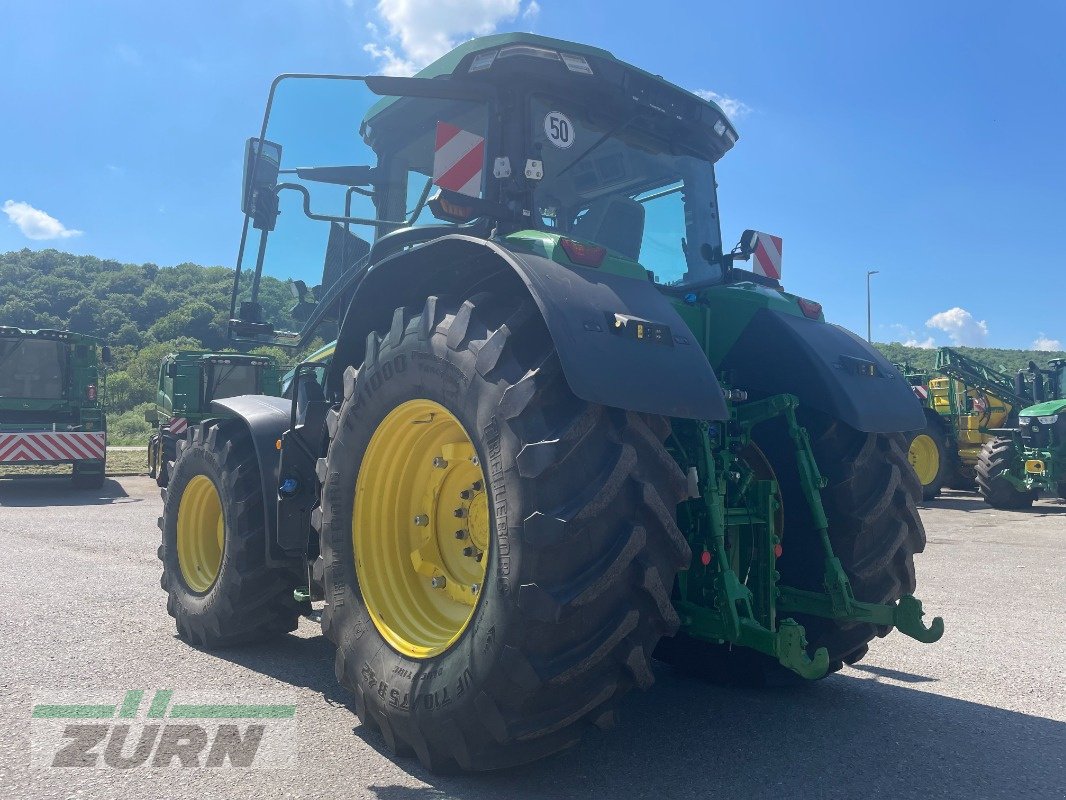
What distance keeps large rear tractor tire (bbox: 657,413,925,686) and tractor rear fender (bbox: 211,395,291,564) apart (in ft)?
7.09

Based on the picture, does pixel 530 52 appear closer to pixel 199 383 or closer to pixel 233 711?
pixel 233 711

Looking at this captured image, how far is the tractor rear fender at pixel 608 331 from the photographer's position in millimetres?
2416

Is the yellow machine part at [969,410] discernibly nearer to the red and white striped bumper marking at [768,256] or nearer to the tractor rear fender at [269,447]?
the red and white striped bumper marking at [768,256]

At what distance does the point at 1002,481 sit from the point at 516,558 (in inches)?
578

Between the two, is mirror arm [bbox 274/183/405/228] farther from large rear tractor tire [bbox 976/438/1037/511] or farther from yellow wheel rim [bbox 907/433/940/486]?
yellow wheel rim [bbox 907/433/940/486]

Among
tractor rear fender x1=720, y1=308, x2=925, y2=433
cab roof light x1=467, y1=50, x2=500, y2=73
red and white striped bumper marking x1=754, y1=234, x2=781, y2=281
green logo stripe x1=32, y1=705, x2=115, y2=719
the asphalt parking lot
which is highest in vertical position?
cab roof light x1=467, y1=50, x2=500, y2=73

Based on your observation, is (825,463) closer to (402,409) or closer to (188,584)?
(402,409)

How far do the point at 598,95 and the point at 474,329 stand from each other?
1486 mm

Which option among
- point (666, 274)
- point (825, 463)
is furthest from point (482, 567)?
point (666, 274)

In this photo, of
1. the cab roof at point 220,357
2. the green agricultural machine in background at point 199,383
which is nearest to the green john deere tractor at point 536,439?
the green agricultural machine in background at point 199,383

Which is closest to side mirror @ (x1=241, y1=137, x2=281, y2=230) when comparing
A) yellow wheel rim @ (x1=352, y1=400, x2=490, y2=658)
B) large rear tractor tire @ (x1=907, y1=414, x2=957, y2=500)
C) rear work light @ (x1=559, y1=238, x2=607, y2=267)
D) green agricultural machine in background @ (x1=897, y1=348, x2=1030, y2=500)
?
yellow wheel rim @ (x1=352, y1=400, x2=490, y2=658)

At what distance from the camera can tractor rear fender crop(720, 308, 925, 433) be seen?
3375 millimetres

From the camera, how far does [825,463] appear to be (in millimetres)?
3455

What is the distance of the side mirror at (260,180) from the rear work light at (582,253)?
186cm
